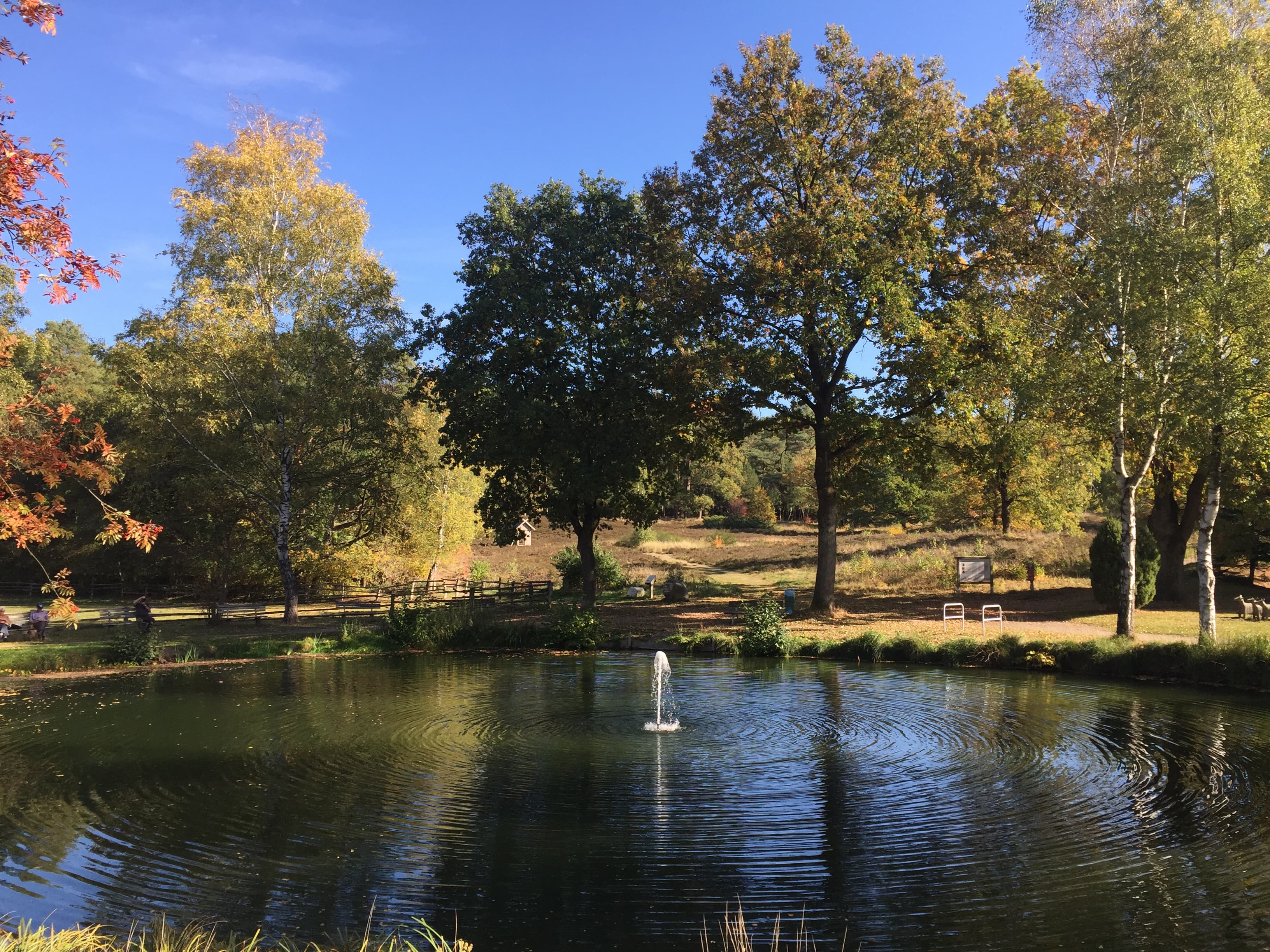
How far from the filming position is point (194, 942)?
584 centimetres

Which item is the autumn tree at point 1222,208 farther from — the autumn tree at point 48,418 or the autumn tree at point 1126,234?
the autumn tree at point 48,418

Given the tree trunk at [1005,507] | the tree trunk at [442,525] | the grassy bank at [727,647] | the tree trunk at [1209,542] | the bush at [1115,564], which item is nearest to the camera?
the grassy bank at [727,647]

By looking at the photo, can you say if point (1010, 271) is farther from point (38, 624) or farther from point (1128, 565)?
point (38, 624)

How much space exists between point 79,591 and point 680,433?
116ft

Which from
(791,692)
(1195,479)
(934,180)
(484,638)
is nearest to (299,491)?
(484,638)

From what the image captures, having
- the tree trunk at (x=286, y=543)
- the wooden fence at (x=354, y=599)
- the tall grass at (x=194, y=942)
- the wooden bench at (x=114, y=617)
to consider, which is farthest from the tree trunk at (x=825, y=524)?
the wooden bench at (x=114, y=617)

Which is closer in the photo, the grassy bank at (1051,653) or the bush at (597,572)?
the grassy bank at (1051,653)

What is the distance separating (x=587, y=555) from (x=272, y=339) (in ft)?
42.1

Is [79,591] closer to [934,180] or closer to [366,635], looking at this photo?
[366,635]

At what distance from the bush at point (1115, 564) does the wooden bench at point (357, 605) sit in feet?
75.9

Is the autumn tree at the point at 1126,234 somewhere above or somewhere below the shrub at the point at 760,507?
above

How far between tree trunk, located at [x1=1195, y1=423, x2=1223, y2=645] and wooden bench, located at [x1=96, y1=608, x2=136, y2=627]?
30793 mm

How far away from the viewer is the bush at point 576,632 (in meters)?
24.5

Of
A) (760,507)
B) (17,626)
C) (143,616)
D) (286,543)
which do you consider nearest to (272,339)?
(286,543)
